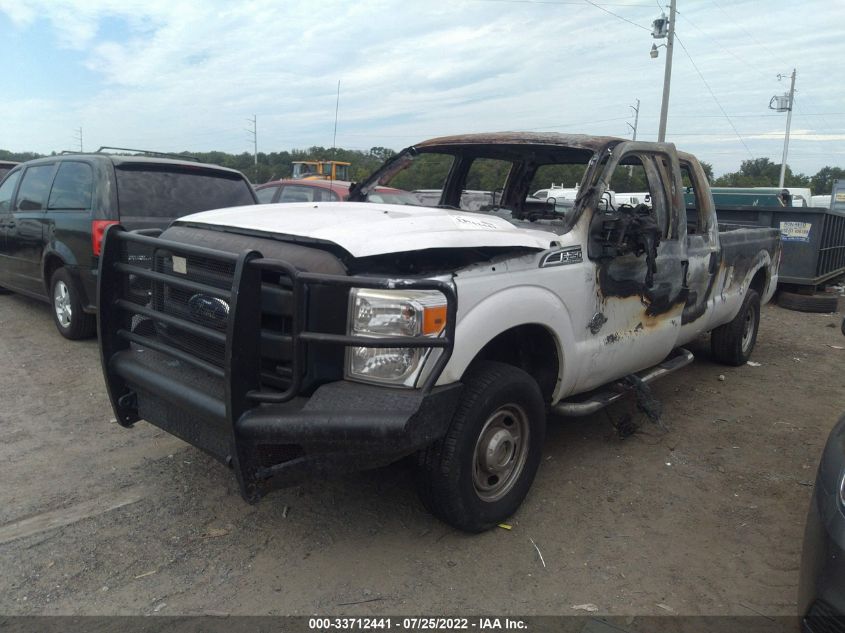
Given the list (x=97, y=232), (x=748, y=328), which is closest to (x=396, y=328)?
(x=97, y=232)

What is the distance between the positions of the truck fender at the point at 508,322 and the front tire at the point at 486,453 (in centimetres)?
19

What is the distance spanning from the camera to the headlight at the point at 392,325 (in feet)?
8.69

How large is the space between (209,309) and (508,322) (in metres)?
1.36

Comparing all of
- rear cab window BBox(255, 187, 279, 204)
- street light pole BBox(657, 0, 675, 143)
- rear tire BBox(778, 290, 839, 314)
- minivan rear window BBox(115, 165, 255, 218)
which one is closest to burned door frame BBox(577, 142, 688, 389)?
minivan rear window BBox(115, 165, 255, 218)

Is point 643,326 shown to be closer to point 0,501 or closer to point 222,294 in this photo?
point 222,294

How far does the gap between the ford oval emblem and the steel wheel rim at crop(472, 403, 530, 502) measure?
126 centimetres

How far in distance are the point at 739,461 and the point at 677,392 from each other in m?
1.45

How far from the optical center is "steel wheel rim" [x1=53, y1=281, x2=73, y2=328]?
250 inches

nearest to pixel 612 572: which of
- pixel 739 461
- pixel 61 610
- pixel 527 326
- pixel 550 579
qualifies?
pixel 550 579

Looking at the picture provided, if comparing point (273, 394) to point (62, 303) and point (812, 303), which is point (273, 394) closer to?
point (62, 303)

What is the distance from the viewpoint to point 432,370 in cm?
267

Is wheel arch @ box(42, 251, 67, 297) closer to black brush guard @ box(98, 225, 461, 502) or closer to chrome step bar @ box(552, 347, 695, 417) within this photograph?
black brush guard @ box(98, 225, 461, 502)

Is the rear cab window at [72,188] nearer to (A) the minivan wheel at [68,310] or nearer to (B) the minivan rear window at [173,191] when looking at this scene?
(B) the minivan rear window at [173,191]

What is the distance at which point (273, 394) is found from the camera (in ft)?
8.74
